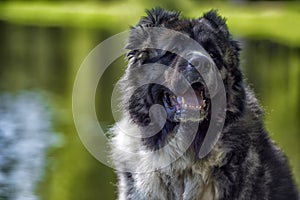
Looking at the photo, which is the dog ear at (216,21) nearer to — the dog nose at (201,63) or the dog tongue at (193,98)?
the dog nose at (201,63)

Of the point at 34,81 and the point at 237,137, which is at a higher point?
the point at 34,81

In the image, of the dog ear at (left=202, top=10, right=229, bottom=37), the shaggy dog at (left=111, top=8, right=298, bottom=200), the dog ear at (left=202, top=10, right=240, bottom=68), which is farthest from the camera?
the dog ear at (left=202, top=10, right=229, bottom=37)

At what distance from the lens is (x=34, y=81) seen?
1736cm

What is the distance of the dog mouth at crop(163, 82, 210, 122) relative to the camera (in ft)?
21.6

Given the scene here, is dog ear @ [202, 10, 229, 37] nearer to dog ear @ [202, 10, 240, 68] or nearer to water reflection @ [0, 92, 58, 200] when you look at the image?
dog ear @ [202, 10, 240, 68]

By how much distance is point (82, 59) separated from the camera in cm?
2188

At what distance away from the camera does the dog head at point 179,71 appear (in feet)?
21.6

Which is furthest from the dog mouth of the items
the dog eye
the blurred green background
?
the blurred green background

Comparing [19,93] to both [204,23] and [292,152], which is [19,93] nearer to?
[292,152]

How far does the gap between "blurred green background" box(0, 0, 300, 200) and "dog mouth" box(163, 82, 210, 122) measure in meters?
1.15

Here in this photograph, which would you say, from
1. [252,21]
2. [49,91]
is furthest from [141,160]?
[252,21]

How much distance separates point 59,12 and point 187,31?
36513mm

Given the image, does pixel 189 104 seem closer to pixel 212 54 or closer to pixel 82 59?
pixel 212 54

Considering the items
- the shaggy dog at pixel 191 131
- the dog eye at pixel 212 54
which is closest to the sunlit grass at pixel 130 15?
the shaggy dog at pixel 191 131
